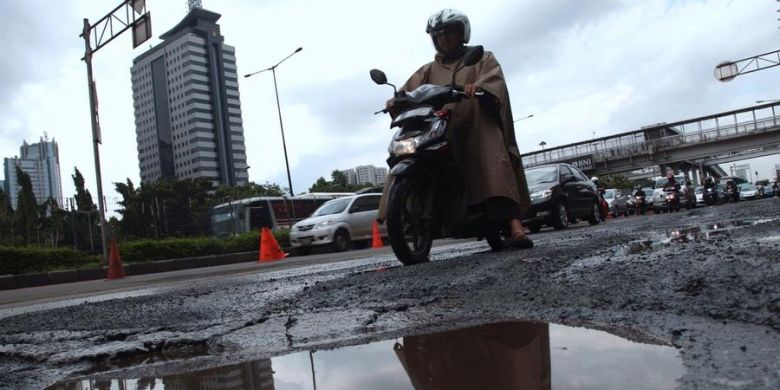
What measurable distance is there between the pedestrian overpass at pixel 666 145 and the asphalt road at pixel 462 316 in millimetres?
44040

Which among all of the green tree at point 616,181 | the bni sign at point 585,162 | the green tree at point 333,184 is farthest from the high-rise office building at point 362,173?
the bni sign at point 585,162

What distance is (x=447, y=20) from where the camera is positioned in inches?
189

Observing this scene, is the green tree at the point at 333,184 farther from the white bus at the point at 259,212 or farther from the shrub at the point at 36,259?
the shrub at the point at 36,259

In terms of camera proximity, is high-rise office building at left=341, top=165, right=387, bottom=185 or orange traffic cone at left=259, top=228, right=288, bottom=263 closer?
orange traffic cone at left=259, top=228, right=288, bottom=263

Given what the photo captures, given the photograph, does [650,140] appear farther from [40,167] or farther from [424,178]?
[40,167]

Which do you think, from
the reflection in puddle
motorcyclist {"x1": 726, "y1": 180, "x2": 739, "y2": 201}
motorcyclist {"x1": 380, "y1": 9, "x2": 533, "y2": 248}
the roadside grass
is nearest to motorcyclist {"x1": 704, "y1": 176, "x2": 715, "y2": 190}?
motorcyclist {"x1": 726, "y1": 180, "x2": 739, "y2": 201}

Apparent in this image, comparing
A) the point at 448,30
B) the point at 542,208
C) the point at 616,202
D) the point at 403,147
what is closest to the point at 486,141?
the point at 403,147

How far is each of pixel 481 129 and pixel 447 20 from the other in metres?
0.91

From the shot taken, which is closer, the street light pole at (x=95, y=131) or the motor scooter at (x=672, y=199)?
the street light pole at (x=95, y=131)

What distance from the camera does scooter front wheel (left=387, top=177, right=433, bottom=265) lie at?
4.29 meters

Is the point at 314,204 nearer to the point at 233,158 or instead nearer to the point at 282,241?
the point at 282,241

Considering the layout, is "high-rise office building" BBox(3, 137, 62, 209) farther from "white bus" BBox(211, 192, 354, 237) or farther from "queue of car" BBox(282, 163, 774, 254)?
"queue of car" BBox(282, 163, 774, 254)

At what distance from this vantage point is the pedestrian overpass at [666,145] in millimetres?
48531

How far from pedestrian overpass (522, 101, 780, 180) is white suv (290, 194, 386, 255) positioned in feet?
100
